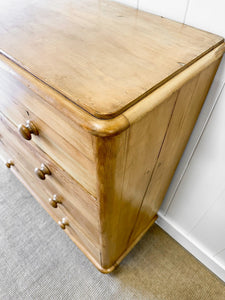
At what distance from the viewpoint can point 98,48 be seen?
0.44 metres

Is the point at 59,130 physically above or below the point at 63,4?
below

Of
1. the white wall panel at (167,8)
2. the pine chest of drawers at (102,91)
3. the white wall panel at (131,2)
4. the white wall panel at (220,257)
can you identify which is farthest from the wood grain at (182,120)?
the white wall panel at (220,257)

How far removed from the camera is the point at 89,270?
3.24 ft

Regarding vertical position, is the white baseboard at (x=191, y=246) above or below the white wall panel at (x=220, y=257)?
below

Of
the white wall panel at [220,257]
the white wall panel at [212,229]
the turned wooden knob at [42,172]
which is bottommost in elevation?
the white wall panel at [220,257]

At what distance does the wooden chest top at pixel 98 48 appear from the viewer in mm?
344

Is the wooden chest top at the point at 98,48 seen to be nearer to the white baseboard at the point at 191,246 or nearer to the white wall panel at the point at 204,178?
the white wall panel at the point at 204,178

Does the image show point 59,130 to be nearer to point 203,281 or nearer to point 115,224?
point 115,224

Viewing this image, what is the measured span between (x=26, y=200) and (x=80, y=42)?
102 centimetres

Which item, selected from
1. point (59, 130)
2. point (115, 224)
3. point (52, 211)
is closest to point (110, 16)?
point (59, 130)

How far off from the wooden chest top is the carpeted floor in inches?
36.2

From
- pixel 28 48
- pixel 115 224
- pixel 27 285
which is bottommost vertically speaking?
pixel 27 285

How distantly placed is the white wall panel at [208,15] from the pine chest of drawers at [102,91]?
0.02 metres

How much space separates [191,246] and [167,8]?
3.20 feet
